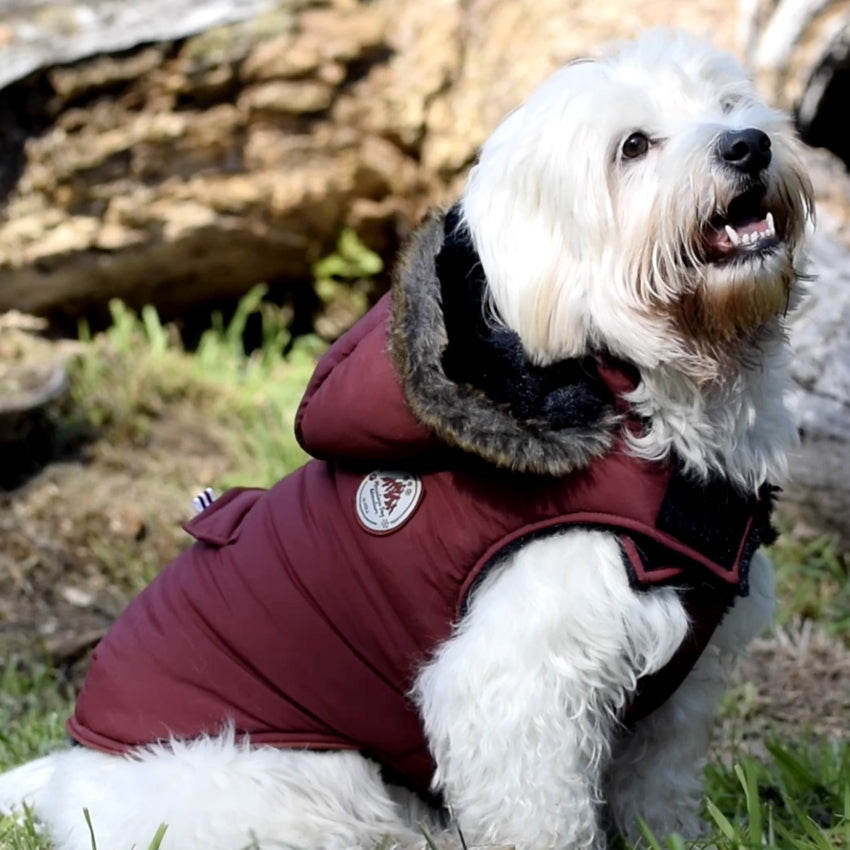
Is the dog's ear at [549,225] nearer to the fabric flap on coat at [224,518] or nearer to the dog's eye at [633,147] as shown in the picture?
the dog's eye at [633,147]

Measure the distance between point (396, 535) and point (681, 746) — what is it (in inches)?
33.9

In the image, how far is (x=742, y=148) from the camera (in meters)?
2.46

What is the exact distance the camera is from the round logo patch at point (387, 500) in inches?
106

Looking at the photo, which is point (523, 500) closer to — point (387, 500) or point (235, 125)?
point (387, 500)

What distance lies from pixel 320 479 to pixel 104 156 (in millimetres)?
3258

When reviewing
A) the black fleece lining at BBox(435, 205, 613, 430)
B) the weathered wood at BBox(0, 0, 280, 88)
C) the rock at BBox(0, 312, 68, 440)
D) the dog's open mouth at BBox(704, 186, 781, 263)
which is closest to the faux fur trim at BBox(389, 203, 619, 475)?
the black fleece lining at BBox(435, 205, 613, 430)

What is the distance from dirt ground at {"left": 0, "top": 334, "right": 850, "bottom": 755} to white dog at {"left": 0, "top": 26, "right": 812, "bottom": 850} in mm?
1284

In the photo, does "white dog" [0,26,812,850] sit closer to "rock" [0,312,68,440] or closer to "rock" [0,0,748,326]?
"rock" [0,312,68,440]

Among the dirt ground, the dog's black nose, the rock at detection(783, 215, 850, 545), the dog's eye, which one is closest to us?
the dog's black nose

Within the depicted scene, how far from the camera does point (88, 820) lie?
8.77 feet

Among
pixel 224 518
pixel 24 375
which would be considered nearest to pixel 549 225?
pixel 224 518

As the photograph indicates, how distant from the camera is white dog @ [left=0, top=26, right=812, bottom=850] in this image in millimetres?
2529

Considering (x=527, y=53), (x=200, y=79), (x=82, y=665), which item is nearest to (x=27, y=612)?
(x=82, y=665)

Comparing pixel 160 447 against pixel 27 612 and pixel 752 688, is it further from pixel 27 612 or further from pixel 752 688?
pixel 752 688
